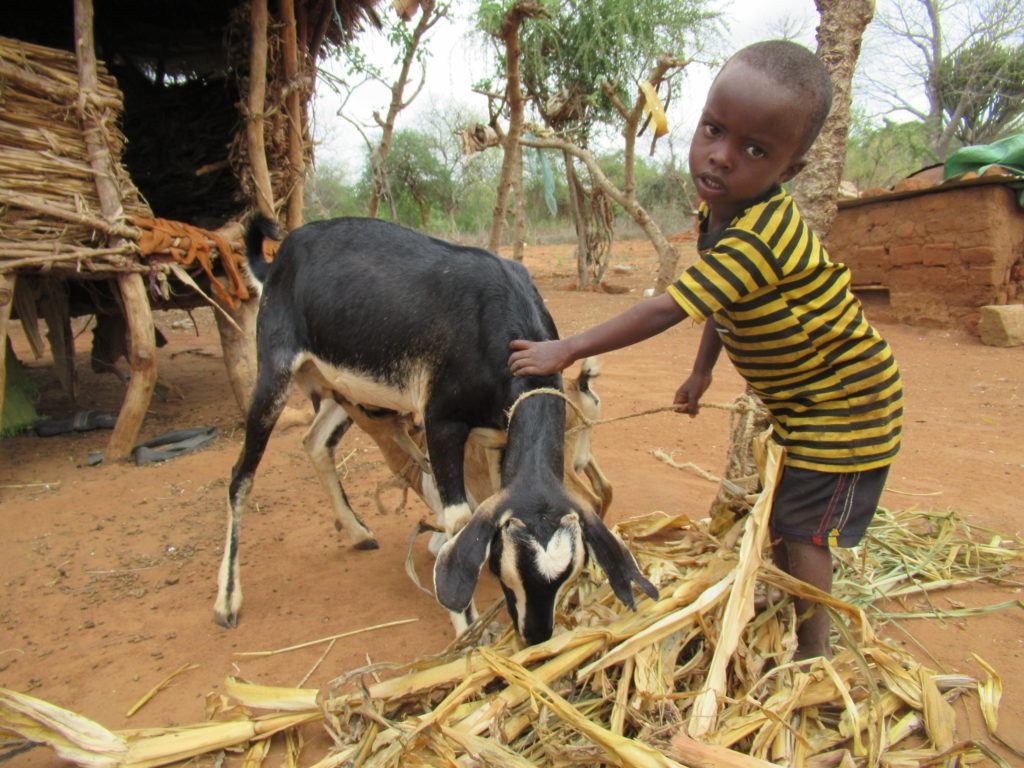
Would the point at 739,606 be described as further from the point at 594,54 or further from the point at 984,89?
the point at 984,89

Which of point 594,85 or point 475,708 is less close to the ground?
point 594,85

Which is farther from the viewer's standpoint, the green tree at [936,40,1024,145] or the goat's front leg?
the green tree at [936,40,1024,145]

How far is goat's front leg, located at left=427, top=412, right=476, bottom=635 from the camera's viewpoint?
2.96m

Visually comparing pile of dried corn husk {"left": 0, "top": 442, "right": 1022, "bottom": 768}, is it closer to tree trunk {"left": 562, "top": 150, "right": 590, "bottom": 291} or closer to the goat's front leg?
the goat's front leg

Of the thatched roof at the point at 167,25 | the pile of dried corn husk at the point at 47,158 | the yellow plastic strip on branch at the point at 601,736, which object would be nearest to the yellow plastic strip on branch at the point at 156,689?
the yellow plastic strip on branch at the point at 601,736

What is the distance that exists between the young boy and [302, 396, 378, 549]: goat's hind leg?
1.94 meters

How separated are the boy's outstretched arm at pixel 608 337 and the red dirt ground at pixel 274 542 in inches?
53.7

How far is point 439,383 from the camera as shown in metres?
2.99

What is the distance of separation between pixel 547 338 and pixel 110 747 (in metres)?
2.05

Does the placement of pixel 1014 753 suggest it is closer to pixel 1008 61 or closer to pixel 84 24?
pixel 84 24

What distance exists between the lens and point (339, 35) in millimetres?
7637

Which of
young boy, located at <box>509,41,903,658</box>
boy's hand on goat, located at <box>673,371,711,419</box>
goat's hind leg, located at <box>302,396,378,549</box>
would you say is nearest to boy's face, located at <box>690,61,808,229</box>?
young boy, located at <box>509,41,903,658</box>

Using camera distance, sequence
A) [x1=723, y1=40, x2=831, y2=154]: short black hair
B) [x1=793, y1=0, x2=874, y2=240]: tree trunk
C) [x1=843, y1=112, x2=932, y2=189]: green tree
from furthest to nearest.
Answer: [x1=843, y1=112, x2=932, y2=189]: green tree
[x1=793, y1=0, x2=874, y2=240]: tree trunk
[x1=723, y1=40, x2=831, y2=154]: short black hair

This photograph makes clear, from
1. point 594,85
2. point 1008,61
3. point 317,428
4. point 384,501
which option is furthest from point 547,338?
point 1008,61
